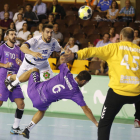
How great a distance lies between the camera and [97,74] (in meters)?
8.06

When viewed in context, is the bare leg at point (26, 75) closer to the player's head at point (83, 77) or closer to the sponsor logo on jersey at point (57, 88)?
the sponsor logo on jersey at point (57, 88)

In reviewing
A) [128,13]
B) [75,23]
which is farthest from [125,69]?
[75,23]

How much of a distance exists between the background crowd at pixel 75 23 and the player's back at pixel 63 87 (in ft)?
15.7

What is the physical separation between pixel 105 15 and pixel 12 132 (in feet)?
23.4

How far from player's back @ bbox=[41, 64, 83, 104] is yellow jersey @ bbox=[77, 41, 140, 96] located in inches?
38.9

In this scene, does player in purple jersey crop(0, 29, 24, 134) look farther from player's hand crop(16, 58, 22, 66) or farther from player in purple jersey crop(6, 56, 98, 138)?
player in purple jersey crop(6, 56, 98, 138)

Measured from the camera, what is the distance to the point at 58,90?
4.66 meters

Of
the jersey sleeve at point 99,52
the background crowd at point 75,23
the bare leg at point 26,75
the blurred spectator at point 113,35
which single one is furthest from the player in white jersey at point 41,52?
the blurred spectator at point 113,35

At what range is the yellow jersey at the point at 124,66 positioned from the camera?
12.2 feet

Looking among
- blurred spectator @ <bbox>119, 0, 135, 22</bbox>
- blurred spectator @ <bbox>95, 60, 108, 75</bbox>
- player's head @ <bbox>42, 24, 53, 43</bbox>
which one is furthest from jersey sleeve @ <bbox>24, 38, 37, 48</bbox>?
blurred spectator @ <bbox>119, 0, 135, 22</bbox>

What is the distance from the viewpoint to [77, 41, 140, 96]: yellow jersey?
3730 mm

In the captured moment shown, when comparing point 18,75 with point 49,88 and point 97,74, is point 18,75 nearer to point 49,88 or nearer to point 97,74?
point 49,88

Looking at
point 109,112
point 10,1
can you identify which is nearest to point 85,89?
point 109,112

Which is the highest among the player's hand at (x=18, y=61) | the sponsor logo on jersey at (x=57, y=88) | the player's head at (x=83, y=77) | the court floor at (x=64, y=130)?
the player's hand at (x=18, y=61)
